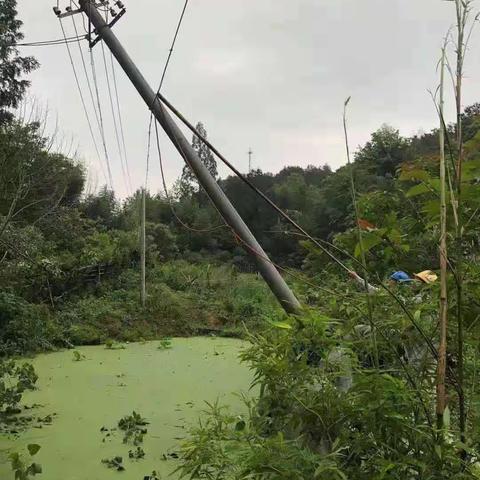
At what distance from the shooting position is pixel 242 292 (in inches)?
406

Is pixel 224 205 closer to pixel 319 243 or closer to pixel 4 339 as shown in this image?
pixel 319 243

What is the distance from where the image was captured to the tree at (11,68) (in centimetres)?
904

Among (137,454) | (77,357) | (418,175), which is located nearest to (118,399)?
(137,454)

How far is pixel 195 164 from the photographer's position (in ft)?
12.8

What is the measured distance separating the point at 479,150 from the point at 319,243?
369 millimetres

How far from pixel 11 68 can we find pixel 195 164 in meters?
6.84

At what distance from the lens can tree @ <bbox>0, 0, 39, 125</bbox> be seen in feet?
29.6

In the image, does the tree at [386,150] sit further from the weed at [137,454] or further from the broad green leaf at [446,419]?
the broad green leaf at [446,419]

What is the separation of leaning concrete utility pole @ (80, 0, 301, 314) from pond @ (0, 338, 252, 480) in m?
0.70

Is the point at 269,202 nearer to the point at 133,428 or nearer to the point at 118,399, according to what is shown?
the point at 133,428

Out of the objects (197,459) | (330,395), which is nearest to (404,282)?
(330,395)

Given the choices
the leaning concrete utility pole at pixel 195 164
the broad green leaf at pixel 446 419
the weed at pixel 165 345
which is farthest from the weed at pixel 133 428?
the weed at pixel 165 345

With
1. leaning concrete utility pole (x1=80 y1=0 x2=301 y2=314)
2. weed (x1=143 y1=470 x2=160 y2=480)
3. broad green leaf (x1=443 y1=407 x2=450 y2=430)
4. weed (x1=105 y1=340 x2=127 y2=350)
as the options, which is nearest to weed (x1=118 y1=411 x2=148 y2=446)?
weed (x1=143 y1=470 x2=160 y2=480)

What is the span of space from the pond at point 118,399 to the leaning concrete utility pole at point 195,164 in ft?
2.30
